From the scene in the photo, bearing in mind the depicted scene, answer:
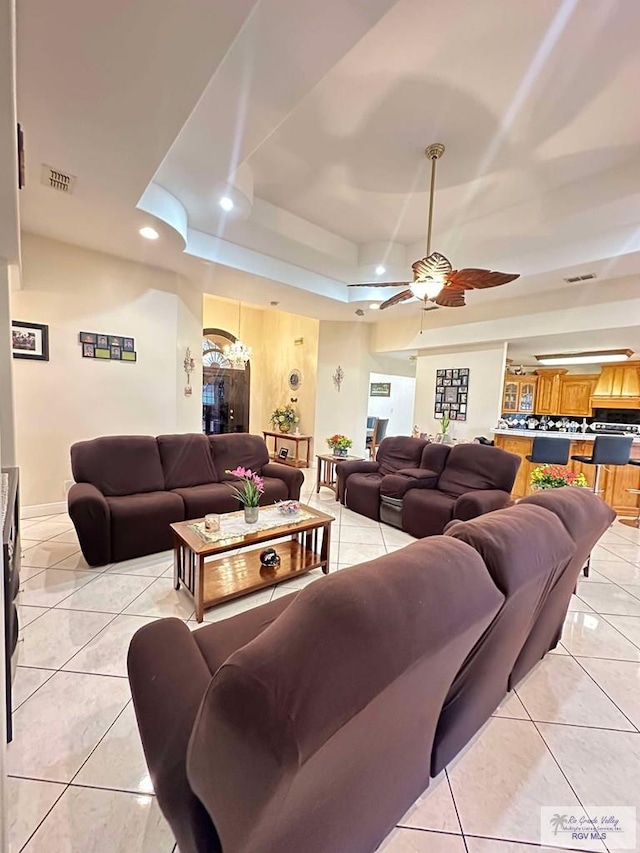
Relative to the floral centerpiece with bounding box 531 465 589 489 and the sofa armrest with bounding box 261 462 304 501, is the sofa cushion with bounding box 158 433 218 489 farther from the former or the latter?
the floral centerpiece with bounding box 531 465 589 489

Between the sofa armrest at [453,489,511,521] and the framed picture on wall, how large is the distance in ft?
14.4

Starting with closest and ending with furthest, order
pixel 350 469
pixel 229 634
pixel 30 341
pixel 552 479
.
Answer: pixel 229 634, pixel 552 479, pixel 30 341, pixel 350 469

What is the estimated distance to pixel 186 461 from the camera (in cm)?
367

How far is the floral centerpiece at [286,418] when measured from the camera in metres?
7.39

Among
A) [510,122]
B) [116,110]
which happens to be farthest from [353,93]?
[116,110]

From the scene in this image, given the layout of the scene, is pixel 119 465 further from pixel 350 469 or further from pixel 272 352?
pixel 272 352

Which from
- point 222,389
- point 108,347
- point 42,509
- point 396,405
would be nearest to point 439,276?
point 108,347

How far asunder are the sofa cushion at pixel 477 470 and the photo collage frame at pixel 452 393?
2327 millimetres

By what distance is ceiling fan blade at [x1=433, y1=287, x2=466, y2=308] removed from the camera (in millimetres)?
3509

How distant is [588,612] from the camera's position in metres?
2.47

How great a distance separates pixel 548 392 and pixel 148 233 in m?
7.58

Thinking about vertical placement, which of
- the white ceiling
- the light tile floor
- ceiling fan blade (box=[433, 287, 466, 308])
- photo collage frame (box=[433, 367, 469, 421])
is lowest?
the light tile floor

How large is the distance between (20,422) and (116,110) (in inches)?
122

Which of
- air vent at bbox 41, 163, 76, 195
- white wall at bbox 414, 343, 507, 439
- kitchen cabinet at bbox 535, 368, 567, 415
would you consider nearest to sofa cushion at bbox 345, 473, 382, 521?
white wall at bbox 414, 343, 507, 439
